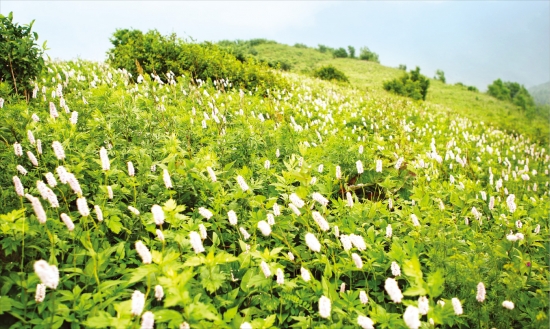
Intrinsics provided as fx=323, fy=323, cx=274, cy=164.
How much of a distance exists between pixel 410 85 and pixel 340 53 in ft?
145

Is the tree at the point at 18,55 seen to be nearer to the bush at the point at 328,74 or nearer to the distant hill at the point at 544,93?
the distant hill at the point at 544,93

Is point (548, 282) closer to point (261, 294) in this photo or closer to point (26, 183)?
point (261, 294)

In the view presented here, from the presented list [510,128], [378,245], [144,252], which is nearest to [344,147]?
[378,245]

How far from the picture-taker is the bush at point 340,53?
6669 centimetres

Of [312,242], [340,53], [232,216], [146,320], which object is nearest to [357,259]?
[312,242]

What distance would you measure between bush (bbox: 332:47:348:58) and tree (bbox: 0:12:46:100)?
65.2m

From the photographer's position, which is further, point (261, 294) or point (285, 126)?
point (285, 126)

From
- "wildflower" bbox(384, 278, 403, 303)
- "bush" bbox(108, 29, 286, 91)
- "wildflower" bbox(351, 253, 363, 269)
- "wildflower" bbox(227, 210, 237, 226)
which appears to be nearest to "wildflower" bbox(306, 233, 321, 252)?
"wildflower" bbox(351, 253, 363, 269)

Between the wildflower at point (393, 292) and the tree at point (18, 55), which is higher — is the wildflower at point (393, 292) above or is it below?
below

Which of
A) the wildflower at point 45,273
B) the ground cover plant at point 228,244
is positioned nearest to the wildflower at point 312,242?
the ground cover plant at point 228,244

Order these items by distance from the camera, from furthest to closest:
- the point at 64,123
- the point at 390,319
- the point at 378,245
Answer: the point at 64,123
the point at 378,245
the point at 390,319

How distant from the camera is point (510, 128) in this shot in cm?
1747

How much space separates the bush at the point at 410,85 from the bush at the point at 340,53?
39865 mm

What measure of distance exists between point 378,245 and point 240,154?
2.30 meters
